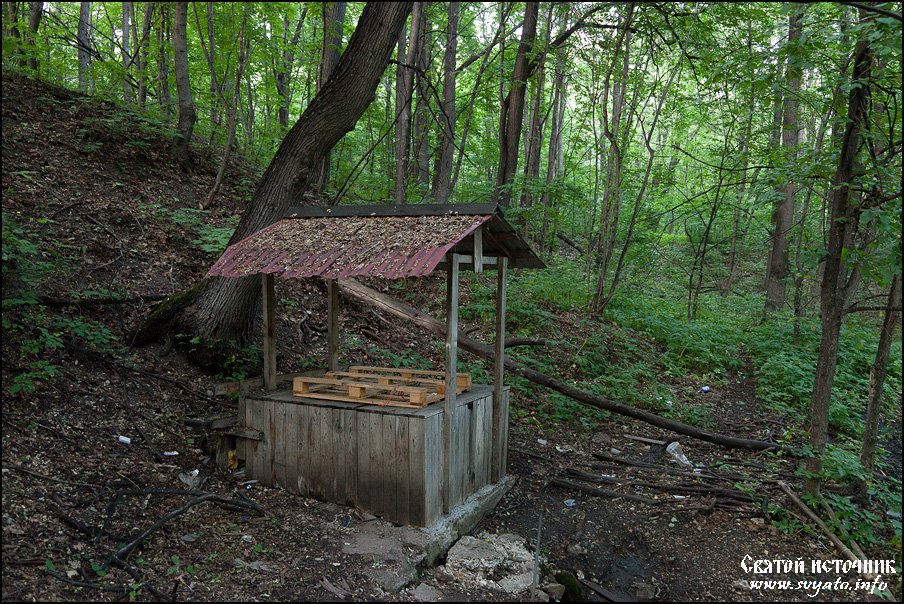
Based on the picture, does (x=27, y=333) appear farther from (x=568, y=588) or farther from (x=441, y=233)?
(x=568, y=588)

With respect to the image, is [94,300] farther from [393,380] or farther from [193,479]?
[393,380]

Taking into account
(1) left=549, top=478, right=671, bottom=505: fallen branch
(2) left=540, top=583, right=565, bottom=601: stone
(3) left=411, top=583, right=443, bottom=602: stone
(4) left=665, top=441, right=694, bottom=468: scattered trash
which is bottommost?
(2) left=540, top=583, right=565, bottom=601: stone

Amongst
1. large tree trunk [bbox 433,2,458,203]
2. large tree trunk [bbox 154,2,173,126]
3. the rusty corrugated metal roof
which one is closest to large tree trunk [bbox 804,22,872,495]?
the rusty corrugated metal roof

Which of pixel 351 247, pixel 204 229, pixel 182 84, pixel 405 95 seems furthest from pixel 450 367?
pixel 182 84

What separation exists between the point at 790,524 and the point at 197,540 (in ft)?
16.3

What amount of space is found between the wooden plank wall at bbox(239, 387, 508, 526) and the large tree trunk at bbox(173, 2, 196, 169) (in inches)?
265

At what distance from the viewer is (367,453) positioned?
4898 mm

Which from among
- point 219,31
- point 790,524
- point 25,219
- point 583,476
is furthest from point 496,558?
point 219,31

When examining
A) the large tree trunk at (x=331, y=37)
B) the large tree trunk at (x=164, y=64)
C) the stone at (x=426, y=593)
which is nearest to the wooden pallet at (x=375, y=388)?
the stone at (x=426, y=593)

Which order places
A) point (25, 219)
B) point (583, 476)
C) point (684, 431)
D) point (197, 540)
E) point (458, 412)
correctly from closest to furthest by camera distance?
point (197, 540), point (458, 412), point (583, 476), point (25, 219), point (684, 431)

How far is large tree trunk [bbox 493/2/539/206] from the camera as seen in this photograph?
1056cm

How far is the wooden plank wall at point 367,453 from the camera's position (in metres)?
4.73

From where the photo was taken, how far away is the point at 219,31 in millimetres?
10484

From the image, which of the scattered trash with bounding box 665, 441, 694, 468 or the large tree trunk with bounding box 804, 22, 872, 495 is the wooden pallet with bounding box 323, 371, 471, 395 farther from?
the large tree trunk with bounding box 804, 22, 872, 495
